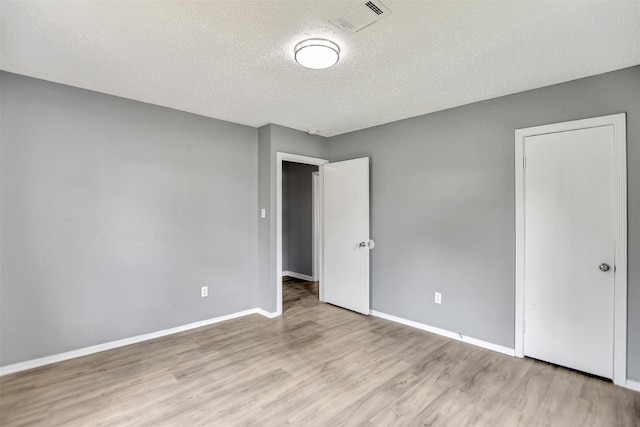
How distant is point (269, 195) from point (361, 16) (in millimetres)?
2457

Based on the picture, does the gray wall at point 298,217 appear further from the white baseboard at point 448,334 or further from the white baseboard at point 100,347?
the white baseboard at point 448,334

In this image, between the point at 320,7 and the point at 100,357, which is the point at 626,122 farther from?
the point at 100,357

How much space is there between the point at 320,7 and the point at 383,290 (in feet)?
10.4

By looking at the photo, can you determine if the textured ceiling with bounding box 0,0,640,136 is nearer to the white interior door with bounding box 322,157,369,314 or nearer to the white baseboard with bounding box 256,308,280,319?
the white interior door with bounding box 322,157,369,314

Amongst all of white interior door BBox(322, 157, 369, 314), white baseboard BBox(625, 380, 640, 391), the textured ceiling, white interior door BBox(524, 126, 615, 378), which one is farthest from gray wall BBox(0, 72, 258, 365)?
white baseboard BBox(625, 380, 640, 391)

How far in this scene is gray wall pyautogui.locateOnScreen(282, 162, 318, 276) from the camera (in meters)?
5.93

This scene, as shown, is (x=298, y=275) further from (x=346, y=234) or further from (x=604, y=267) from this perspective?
(x=604, y=267)

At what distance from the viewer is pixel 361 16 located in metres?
1.76

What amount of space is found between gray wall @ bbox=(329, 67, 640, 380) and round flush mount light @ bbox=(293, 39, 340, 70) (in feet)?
5.87

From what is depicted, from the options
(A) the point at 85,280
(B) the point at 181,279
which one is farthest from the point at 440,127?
(A) the point at 85,280

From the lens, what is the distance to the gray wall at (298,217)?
593 cm

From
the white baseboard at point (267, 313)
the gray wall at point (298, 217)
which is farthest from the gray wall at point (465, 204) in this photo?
the gray wall at point (298, 217)

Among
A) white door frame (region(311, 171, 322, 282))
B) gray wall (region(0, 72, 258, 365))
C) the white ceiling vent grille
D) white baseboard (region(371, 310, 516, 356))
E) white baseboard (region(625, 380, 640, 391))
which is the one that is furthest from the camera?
white door frame (region(311, 171, 322, 282))

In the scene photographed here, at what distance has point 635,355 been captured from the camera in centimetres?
231
